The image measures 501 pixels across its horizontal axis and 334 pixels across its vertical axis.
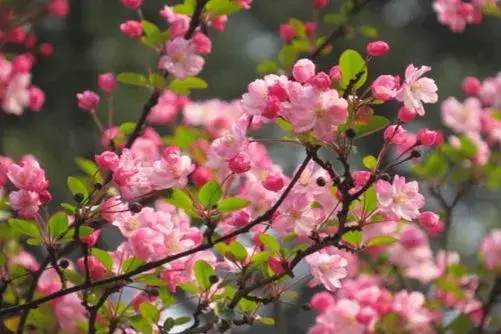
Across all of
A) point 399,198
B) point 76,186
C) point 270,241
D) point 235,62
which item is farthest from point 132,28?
point 235,62

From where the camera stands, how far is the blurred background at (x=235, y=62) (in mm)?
4465

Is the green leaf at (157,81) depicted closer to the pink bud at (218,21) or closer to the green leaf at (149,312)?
the pink bud at (218,21)

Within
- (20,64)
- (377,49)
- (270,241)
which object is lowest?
(20,64)

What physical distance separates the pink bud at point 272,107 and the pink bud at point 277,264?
28cm

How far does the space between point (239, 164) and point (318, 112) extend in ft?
0.71

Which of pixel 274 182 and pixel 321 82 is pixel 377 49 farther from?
pixel 274 182

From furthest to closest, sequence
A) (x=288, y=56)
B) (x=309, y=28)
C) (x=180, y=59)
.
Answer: (x=309, y=28)
(x=288, y=56)
(x=180, y=59)

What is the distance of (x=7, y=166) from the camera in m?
1.57

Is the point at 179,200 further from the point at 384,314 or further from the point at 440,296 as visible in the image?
the point at 440,296

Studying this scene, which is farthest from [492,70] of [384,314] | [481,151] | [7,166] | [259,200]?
[7,166]

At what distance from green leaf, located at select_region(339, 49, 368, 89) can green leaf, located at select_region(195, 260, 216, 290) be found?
42 centimetres

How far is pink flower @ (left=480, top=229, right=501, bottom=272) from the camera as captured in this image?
267 cm

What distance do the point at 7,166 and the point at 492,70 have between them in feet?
14.2

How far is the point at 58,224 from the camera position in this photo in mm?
1511
